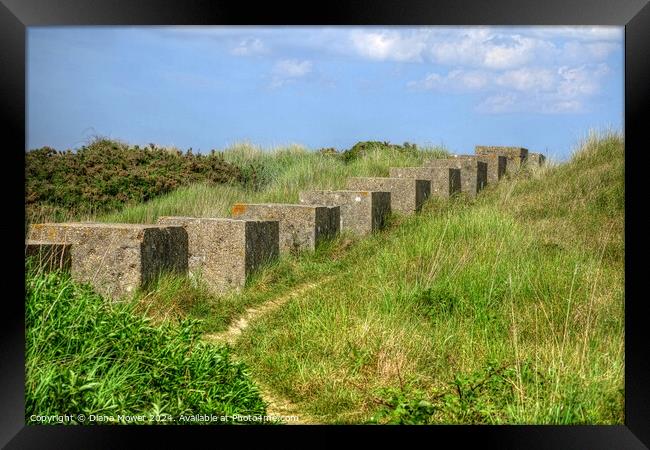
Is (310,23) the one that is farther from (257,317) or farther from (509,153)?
(509,153)

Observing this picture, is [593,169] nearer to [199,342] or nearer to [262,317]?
[262,317]

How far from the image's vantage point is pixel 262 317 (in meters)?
5.75

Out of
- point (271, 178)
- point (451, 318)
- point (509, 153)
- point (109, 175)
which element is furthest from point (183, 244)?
point (509, 153)

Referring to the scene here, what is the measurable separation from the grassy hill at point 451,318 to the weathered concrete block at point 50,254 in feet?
2.27

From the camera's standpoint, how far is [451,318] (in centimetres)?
521

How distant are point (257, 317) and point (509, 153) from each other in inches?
371

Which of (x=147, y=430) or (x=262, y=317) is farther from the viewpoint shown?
(x=262, y=317)

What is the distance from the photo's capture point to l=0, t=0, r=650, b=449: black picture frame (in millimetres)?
3533

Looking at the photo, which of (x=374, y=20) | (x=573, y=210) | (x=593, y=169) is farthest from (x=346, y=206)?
(x=374, y=20)

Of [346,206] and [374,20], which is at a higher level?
[374,20]

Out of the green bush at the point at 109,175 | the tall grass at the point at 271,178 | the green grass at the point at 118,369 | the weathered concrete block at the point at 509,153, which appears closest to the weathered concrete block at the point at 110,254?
the green grass at the point at 118,369

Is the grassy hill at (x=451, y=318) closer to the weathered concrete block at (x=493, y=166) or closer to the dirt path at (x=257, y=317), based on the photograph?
the dirt path at (x=257, y=317)

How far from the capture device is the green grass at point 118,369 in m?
3.60

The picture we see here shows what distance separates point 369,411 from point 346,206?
5.42 meters
